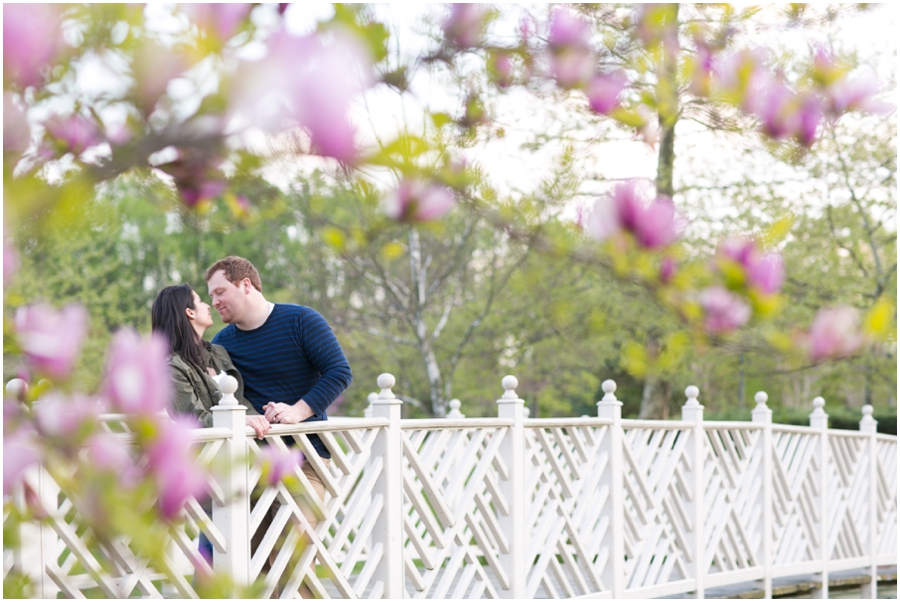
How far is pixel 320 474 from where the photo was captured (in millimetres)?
4152

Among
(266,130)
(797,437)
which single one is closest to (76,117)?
(266,130)

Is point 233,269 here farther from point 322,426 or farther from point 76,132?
point 76,132

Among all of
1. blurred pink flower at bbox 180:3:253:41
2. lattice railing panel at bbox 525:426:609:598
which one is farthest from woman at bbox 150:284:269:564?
blurred pink flower at bbox 180:3:253:41

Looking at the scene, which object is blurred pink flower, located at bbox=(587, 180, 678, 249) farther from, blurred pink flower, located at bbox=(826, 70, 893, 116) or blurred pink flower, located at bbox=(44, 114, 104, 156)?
blurred pink flower, located at bbox=(44, 114, 104, 156)

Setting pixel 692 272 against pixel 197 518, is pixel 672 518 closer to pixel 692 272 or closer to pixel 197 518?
pixel 197 518

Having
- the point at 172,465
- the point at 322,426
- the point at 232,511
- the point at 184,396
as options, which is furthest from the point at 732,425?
the point at 172,465

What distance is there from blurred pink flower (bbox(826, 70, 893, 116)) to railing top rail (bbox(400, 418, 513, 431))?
316 centimetres

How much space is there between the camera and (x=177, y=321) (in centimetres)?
391

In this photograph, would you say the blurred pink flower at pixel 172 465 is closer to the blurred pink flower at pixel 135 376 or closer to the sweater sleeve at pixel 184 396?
the blurred pink flower at pixel 135 376

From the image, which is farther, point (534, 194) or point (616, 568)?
point (616, 568)

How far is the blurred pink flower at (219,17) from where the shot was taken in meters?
1.06

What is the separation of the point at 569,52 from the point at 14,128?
87cm

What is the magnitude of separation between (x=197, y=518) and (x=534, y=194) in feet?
8.49

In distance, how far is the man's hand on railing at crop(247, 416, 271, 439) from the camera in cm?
381
